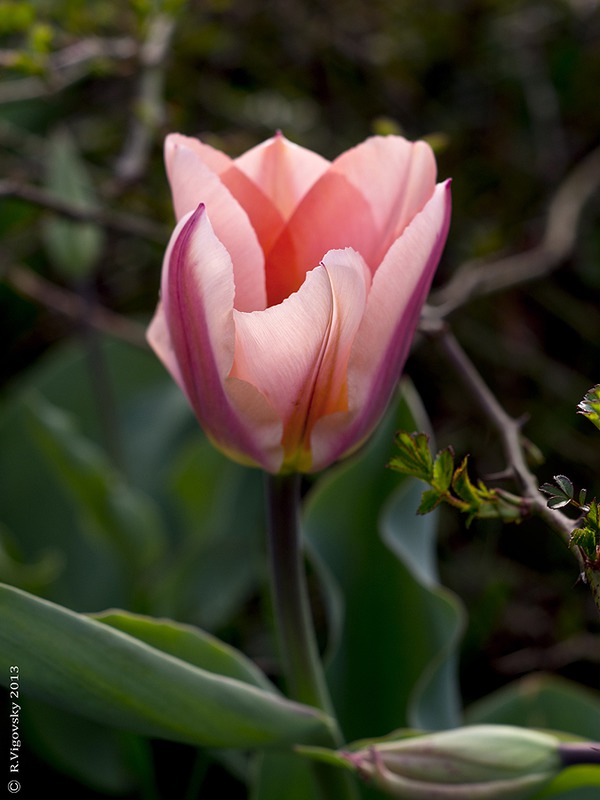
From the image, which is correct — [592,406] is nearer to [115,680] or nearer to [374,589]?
[115,680]

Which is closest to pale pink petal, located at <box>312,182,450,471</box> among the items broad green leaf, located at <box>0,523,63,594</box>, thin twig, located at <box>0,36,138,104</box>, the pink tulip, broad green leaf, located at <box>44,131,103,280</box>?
the pink tulip

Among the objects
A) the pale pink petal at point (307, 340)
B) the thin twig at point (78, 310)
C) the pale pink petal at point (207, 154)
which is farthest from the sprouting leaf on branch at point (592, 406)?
the thin twig at point (78, 310)

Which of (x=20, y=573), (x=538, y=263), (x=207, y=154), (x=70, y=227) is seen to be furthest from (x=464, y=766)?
(x=70, y=227)

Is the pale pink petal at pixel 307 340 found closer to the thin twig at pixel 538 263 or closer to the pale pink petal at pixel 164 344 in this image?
the pale pink petal at pixel 164 344

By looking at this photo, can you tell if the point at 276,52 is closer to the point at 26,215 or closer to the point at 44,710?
the point at 26,215

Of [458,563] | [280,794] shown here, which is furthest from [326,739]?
[458,563]

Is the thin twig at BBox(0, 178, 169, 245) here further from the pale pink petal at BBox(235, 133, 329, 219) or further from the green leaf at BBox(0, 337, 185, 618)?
the pale pink petal at BBox(235, 133, 329, 219)
